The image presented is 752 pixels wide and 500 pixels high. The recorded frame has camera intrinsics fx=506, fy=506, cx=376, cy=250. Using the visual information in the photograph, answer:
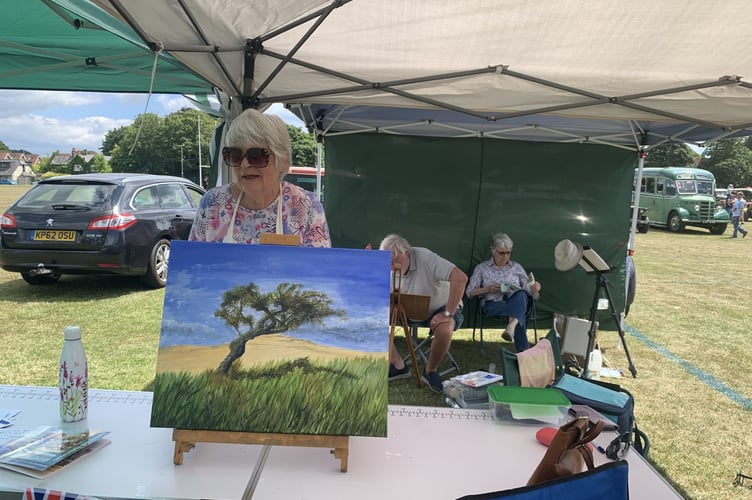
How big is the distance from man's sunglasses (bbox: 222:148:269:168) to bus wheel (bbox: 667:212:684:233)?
18.5 meters

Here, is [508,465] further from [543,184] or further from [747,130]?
[543,184]

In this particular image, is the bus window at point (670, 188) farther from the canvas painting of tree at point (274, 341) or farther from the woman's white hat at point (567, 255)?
the canvas painting of tree at point (274, 341)

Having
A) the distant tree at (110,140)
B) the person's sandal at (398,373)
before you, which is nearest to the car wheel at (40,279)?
the person's sandal at (398,373)

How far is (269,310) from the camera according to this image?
123 centimetres

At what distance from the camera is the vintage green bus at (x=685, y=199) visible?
1656 cm

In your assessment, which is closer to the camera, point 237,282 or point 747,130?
point 237,282

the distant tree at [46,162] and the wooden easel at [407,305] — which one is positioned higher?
the distant tree at [46,162]

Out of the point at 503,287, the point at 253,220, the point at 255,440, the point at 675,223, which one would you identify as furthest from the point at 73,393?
the point at 675,223

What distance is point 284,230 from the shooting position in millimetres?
1585

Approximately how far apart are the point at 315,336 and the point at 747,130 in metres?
3.42

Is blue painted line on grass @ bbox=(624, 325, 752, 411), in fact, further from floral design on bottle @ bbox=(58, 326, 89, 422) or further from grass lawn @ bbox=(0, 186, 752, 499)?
floral design on bottle @ bbox=(58, 326, 89, 422)

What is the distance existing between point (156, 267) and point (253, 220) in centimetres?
498

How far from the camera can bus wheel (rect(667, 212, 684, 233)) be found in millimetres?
16875

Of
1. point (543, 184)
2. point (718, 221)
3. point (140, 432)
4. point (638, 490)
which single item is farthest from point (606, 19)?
point (718, 221)
